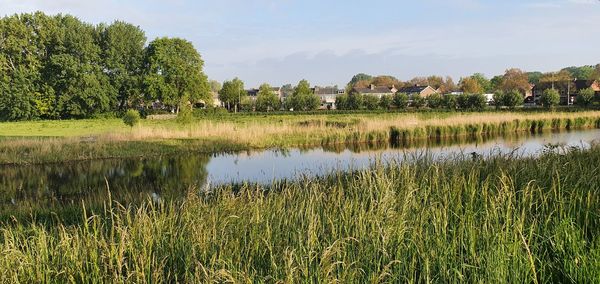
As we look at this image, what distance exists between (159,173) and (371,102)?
56.4 metres

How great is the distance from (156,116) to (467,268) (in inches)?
2060

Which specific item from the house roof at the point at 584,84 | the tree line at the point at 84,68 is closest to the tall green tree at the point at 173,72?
the tree line at the point at 84,68

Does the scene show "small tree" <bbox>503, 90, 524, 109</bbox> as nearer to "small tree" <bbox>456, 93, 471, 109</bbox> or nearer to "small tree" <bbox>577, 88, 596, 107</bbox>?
"small tree" <bbox>456, 93, 471, 109</bbox>

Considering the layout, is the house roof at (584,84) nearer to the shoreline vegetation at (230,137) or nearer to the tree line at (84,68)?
the shoreline vegetation at (230,137)

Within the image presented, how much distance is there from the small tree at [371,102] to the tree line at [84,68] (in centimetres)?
2460

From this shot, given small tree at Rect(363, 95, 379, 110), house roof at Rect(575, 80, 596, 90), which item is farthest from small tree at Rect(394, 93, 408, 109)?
house roof at Rect(575, 80, 596, 90)

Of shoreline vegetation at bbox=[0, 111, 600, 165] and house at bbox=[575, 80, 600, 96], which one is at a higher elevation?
house at bbox=[575, 80, 600, 96]

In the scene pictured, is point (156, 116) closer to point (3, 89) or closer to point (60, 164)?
point (3, 89)

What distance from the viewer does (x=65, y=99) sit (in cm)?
5266

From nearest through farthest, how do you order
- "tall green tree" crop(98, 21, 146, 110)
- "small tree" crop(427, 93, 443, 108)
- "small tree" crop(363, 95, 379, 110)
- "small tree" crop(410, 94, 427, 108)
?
1. "tall green tree" crop(98, 21, 146, 110)
2. "small tree" crop(427, 93, 443, 108)
3. "small tree" crop(363, 95, 379, 110)
4. "small tree" crop(410, 94, 427, 108)

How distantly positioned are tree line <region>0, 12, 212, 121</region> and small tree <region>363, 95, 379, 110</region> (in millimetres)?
24602

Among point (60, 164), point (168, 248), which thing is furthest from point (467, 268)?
point (60, 164)

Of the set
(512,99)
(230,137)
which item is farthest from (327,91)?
(230,137)

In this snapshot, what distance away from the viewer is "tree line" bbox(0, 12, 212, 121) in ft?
172
